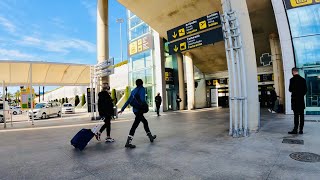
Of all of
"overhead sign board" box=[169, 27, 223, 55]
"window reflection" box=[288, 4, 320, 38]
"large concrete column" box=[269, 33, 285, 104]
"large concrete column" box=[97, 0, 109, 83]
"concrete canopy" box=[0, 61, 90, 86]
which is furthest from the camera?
"concrete canopy" box=[0, 61, 90, 86]

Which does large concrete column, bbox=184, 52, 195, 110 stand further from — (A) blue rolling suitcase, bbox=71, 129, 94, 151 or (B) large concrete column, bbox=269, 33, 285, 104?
(A) blue rolling suitcase, bbox=71, 129, 94, 151

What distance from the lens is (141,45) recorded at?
24.6 meters

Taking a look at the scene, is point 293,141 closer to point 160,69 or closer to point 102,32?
point 102,32

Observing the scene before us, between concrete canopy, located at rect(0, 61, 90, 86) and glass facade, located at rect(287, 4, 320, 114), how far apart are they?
17441mm

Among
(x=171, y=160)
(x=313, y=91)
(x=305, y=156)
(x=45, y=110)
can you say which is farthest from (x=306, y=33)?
(x=45, y=110)

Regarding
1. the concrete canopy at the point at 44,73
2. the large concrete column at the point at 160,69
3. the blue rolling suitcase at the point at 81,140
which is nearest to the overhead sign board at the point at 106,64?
the concrete canopy at the point at 44,73

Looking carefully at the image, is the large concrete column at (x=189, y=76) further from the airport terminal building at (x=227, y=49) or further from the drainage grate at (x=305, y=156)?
the drainage grate at (x=305, y=156)

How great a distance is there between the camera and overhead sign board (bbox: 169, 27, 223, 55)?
11.2 meters

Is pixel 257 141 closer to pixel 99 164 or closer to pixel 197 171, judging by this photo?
pixel 197 171

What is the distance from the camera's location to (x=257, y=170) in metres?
3.94


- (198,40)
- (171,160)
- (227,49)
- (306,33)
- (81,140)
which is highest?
(306,33)

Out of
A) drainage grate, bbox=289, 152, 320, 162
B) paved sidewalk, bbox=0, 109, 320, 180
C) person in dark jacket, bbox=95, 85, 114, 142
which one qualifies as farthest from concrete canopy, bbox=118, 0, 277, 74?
drainage grate, bbox=289, 152, 320, 162

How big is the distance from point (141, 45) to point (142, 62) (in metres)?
1.71

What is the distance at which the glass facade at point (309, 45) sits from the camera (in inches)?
498
